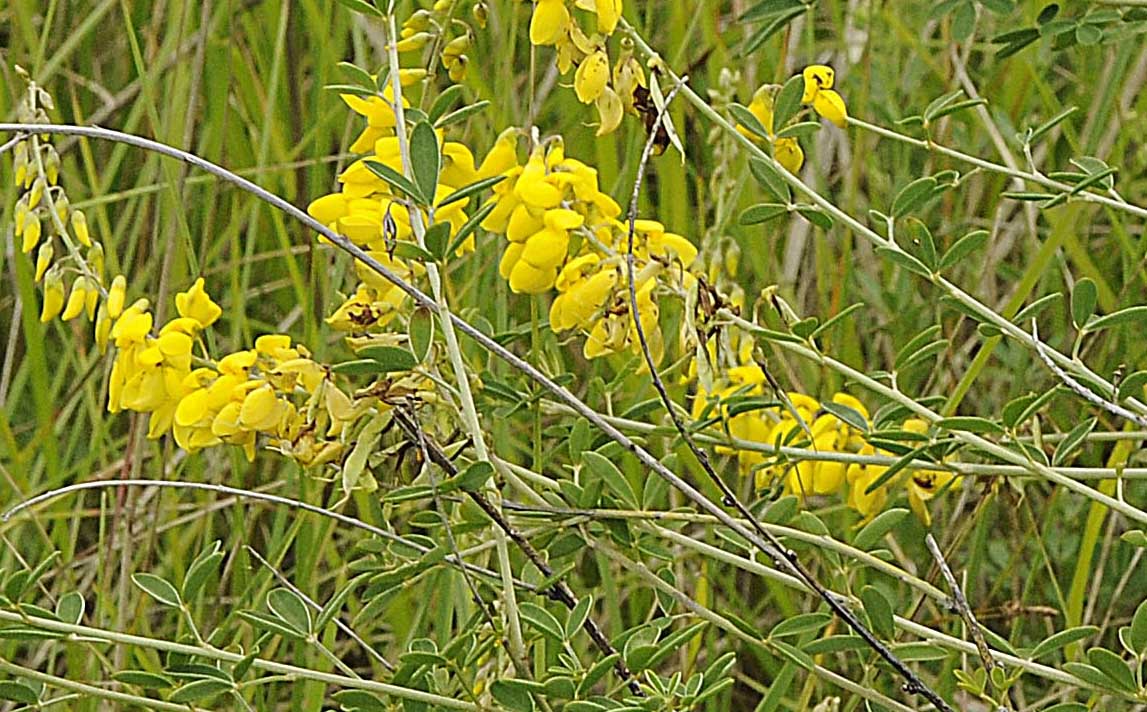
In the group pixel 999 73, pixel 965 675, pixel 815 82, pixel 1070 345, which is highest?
pixel 815 82

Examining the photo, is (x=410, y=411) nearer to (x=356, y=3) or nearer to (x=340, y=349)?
(x=356, y=3)

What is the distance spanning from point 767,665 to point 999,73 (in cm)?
81

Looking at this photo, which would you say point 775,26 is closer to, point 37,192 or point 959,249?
point 959,249

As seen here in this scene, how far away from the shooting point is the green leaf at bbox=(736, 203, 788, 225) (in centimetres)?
91

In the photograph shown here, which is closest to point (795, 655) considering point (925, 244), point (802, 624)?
point (802, 624)

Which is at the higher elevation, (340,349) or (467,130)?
(467,130)

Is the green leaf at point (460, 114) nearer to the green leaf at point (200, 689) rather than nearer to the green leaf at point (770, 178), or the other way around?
the green leaf at point (770, 178)

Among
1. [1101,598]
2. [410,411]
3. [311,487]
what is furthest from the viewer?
[1101,598]

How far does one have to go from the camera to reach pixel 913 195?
926mm

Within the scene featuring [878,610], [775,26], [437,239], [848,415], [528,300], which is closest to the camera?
[437,239]

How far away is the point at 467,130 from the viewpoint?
4.79ft

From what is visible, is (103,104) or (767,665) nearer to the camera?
(767,665)

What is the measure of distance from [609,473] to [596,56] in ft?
0.77

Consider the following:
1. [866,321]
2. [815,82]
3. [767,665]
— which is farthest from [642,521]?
[866,321]
